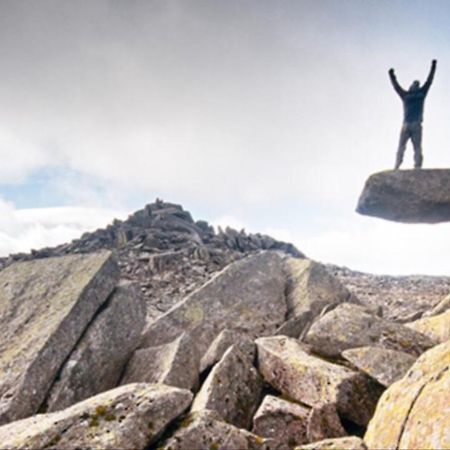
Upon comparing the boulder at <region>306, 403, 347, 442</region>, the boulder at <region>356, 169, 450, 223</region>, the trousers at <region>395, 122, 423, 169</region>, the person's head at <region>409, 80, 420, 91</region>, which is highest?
the person's head at <region>409, 80, 420, 91</region>

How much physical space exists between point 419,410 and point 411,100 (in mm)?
16430

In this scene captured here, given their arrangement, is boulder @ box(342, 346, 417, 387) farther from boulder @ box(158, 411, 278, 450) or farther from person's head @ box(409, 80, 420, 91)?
person's head @ box(409, 80, 420, 91)

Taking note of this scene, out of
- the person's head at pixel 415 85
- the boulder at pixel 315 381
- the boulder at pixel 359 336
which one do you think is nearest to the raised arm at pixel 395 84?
the person's head at pixel 415 85

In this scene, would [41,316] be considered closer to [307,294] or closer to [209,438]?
[209,438]

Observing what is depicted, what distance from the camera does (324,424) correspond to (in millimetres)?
8242

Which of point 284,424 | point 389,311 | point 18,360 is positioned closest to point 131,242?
point 389,311

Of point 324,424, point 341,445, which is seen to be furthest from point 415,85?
point 341,445

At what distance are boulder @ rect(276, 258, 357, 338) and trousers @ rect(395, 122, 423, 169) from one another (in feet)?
21.9

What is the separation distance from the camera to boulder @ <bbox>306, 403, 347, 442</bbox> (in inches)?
319

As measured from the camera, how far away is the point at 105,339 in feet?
40.3

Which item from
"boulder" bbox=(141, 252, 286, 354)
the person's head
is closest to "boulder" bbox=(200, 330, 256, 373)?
"boulder" bbox=(141, 252, 286, 354)

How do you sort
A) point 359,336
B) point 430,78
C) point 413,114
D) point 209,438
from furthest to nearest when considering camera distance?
point 413,114, point 430,78, point 359,336, point 209,438

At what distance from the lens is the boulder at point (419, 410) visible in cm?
579

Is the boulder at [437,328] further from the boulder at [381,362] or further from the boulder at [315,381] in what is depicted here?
the boulder at [315,381]
